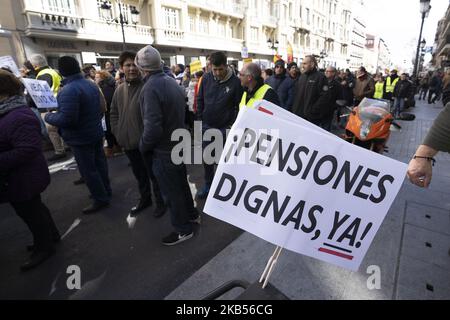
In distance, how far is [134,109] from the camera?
10.3ft

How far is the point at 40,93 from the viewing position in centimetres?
464

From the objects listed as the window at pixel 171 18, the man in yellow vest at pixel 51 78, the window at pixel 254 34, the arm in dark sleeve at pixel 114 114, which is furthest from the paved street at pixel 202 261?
the window at pixel 254 34

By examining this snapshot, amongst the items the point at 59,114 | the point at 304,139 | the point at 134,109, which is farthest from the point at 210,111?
the point at 304,139

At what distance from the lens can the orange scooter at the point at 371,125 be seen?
3.90 m

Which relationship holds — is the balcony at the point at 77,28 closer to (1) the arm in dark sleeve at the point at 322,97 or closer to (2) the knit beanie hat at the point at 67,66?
(2) the knit beanie hat at the point at 67,66

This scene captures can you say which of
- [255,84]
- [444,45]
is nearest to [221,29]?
[255,84]

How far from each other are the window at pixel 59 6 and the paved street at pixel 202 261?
16.6 meters

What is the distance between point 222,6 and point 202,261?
2910cm

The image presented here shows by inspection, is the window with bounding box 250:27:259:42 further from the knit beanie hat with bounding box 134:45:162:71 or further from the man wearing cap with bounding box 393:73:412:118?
the knit beanie hat with bounding box 134:45:162:71

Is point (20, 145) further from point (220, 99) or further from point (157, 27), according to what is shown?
point (157, 27)

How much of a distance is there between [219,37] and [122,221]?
26655 millimetres

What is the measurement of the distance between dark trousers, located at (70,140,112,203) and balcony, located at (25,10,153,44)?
594 inches

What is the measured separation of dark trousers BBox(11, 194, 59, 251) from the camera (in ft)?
8.57

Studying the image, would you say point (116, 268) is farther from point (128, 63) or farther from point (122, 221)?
point (128, 63)
